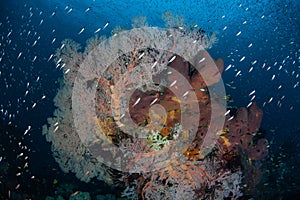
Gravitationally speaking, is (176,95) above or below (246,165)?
above

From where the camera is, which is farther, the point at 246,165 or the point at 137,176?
the point at 246,165

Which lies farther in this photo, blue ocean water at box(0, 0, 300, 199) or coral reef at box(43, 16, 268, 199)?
blue ocean water at box(0, 0, 300, 199)

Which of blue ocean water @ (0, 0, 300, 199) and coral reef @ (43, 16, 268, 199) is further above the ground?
blue ocean water @ (0, 0, 300, 199)

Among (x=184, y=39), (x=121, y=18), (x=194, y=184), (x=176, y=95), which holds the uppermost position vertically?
(x=121, y=18)

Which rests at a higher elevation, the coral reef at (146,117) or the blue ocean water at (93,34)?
the blue ocean water at (93,34)

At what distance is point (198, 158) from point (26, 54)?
58.4 meters

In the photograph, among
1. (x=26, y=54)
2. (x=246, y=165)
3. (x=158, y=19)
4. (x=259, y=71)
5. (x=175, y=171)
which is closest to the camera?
(x=175, y=171)

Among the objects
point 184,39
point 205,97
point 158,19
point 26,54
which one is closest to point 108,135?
point 205,97

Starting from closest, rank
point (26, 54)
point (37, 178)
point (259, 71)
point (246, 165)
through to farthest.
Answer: point (246, 165) < point (37, 178) < point (26, 54) < point (259, 71)

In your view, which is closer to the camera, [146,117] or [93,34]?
[146,117]

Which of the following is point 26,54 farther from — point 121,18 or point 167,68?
point 167,68

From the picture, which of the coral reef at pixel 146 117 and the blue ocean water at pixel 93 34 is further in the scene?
the blue ocean water at pixel 93 34

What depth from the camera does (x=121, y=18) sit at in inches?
1425

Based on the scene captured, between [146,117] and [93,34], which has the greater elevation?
[93,34]
